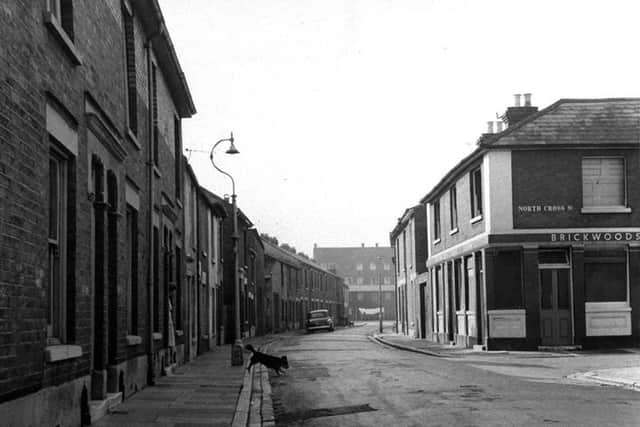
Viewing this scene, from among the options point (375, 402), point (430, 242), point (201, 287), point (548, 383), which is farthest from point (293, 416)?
point (430, 242)

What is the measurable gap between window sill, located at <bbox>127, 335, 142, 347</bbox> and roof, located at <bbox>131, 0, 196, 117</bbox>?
5.98 metres

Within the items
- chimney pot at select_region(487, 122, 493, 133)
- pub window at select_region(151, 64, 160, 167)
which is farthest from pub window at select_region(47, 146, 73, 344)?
chimney pot at select_region(487, 122, 493, 133)

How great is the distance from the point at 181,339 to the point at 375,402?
36.8 feet

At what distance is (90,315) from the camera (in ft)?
37.5

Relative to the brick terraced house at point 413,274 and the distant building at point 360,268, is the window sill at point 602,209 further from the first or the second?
the distant building at point 360,268

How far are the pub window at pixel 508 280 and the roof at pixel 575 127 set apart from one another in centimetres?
341

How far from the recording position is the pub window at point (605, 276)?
91.6 ft

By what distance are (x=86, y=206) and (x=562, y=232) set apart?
19.6m

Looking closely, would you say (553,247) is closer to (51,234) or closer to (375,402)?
(375,402)

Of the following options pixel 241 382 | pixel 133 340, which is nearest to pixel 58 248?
pixel 133 340

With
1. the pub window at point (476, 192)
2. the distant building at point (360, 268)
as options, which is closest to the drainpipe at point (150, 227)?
the pub window at point (476, 192)

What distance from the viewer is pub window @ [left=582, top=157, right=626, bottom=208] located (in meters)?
28.1

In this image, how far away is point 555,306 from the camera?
2805 cm

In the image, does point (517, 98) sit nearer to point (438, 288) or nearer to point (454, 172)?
point (454, 172)
